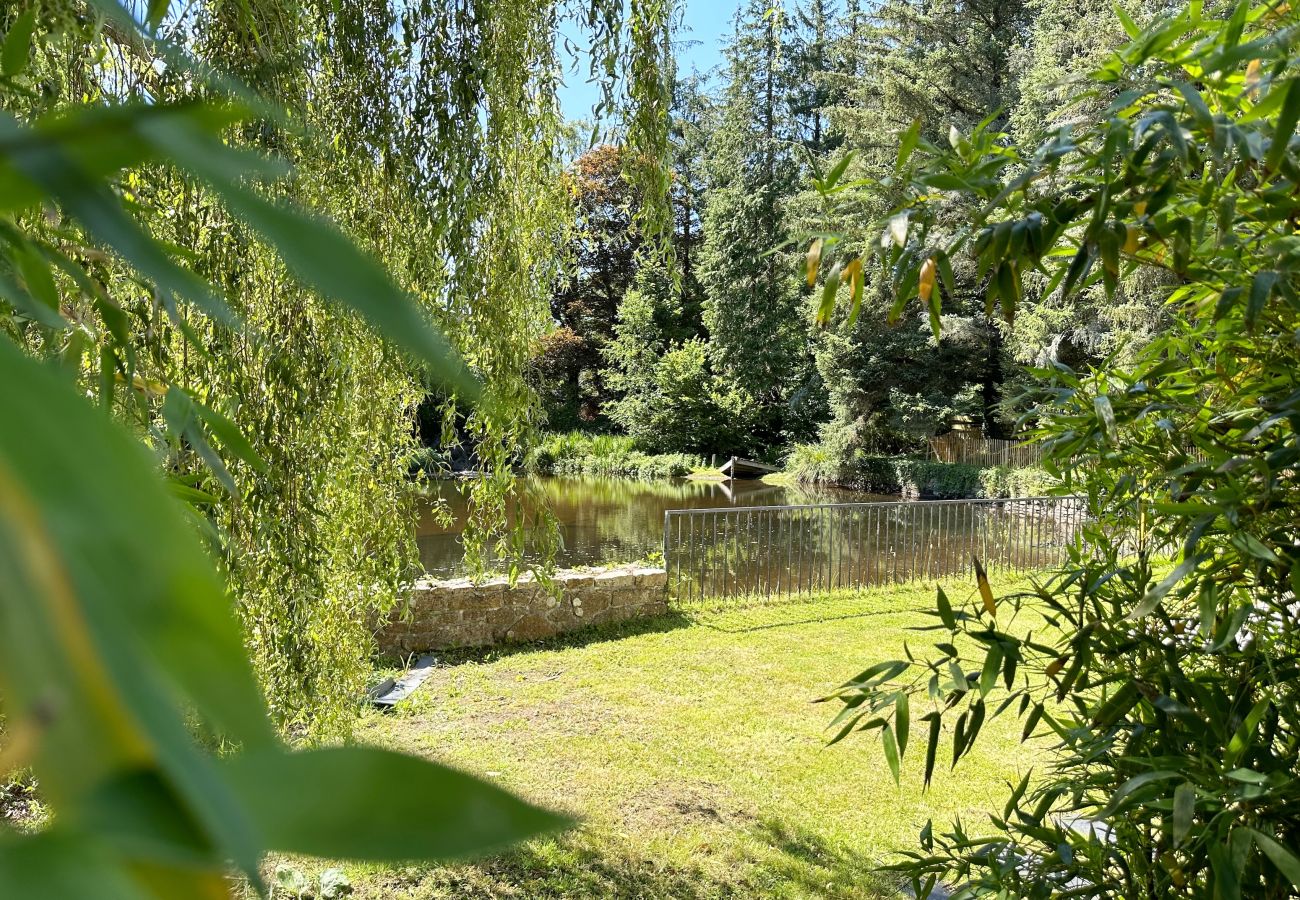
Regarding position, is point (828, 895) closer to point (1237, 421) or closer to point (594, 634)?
point (1237, 421)

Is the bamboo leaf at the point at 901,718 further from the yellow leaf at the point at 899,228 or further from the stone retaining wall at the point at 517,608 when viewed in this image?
the stone retaining wall at the point at 517,608

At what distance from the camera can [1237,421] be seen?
62.7 inches

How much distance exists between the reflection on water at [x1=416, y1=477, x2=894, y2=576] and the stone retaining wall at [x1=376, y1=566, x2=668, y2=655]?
45.0 inches

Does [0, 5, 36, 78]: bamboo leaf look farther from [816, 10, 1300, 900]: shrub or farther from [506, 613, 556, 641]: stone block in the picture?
[506, 613, 556, 641]: stone block

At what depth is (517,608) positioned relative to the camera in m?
7.53

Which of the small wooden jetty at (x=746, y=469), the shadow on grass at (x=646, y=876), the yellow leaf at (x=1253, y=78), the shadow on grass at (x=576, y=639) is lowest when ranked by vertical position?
the shadow on grass at (x=646, y=876)

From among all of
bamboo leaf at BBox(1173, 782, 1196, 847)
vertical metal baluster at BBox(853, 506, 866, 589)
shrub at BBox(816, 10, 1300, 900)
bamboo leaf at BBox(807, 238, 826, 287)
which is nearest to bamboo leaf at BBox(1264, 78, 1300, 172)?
shrub at BBox(816, 10, 1300, 900)

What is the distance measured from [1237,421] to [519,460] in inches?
93.4

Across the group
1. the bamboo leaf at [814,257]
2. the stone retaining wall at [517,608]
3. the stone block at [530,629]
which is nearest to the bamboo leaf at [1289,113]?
the bamboo leaf at [814,257]

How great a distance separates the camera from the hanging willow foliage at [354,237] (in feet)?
7.63

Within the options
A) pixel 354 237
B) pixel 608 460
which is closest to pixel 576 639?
pixel 354 237

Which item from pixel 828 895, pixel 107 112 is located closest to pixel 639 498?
pixel 828 895

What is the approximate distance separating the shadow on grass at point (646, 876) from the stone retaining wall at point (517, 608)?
2767 millimetres

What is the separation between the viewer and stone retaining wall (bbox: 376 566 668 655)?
7.21 metres
